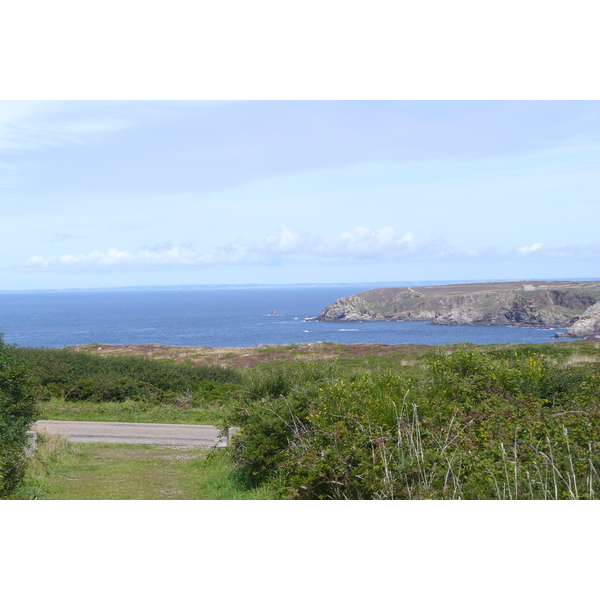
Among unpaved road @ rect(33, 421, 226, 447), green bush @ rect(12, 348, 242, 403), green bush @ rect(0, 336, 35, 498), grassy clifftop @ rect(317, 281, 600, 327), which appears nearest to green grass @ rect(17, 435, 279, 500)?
green bush @ rect(0, 336, 35, 498)

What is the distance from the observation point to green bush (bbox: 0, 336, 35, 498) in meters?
6.50

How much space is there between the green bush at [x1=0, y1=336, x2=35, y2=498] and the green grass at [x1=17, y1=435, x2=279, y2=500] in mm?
527

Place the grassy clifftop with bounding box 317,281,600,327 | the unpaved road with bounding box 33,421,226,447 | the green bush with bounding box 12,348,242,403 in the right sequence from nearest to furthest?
1. the unpaved road with bounding box 33,421,226,447
2. the green bush with bounding box 12,348,242,403
3. the grassy clifftop with bounding box 317,281,600,327

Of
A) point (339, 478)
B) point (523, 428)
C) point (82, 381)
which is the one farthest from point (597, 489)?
point (82, 381)

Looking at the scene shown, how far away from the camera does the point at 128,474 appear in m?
9.40

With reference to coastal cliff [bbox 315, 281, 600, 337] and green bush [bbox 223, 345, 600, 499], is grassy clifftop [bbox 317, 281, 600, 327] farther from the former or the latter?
green bush [bbox 223, 345, 600, 499]

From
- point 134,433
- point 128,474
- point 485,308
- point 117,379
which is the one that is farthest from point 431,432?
point 485,308

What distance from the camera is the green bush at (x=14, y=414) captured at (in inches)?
256

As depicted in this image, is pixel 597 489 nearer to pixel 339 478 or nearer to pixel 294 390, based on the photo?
pixel 339 478

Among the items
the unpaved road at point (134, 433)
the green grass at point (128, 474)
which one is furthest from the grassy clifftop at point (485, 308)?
the green grass at point (128, 474)

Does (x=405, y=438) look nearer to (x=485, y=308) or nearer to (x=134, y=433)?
(x=134, y=433)

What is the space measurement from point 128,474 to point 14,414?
2.20m

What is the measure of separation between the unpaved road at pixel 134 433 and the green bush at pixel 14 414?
389 centimetres

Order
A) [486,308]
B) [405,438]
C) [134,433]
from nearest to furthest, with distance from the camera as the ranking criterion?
[405,438] < [134,433] < [486,308]
